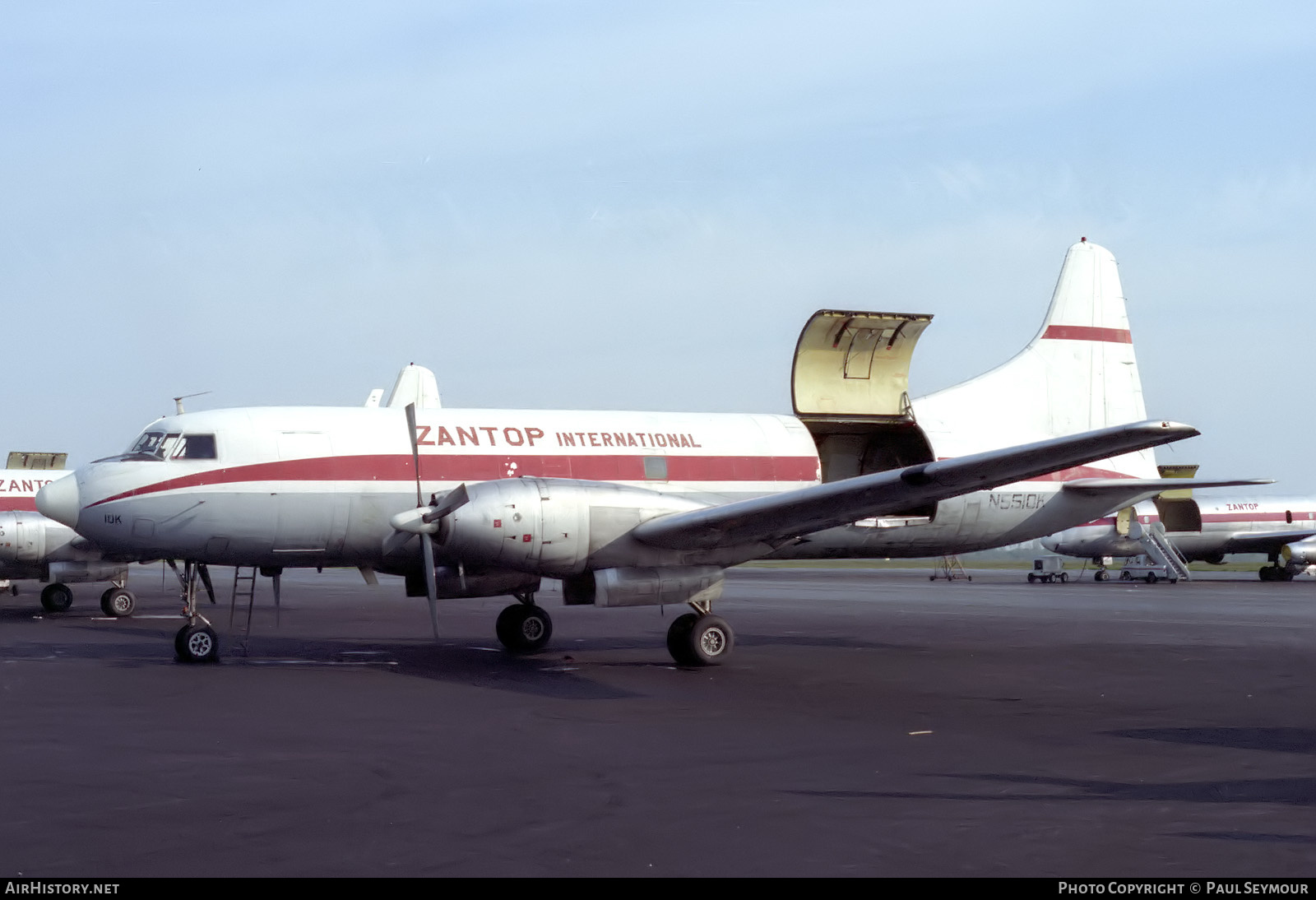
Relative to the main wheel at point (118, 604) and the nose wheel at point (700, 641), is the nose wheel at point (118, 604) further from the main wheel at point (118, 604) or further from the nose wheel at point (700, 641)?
the nose wheel at point (700, 641)

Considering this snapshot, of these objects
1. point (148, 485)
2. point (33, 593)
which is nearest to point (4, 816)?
point (148, 485)

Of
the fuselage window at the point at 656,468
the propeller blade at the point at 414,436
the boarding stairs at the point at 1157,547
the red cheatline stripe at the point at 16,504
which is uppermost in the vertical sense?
the red cheatline stripe at the point at 16,504

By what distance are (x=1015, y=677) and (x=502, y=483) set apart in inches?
284

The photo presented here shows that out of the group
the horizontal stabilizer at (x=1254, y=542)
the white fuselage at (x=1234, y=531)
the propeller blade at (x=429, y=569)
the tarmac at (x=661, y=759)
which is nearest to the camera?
the tarmac at (x=661, y=759)

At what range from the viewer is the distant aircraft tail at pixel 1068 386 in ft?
71.5

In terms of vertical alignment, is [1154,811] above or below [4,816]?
below

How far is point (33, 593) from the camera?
4309 centimetres

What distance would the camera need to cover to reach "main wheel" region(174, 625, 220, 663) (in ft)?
57.7

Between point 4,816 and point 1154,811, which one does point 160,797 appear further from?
point 1154,811

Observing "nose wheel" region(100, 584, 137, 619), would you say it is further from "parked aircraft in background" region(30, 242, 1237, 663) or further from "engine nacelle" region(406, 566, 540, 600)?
"engine nacelle" region(406, 566, 540, 600)

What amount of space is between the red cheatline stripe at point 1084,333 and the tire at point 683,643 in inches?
381

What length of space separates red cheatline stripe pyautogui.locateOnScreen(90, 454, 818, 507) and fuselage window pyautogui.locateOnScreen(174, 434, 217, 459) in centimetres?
28

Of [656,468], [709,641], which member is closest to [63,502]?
[656,468]

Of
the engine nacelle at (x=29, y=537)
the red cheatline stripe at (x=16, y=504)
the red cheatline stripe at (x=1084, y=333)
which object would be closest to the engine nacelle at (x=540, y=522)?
the red cheatline stripe at (x=1084, y=333)
